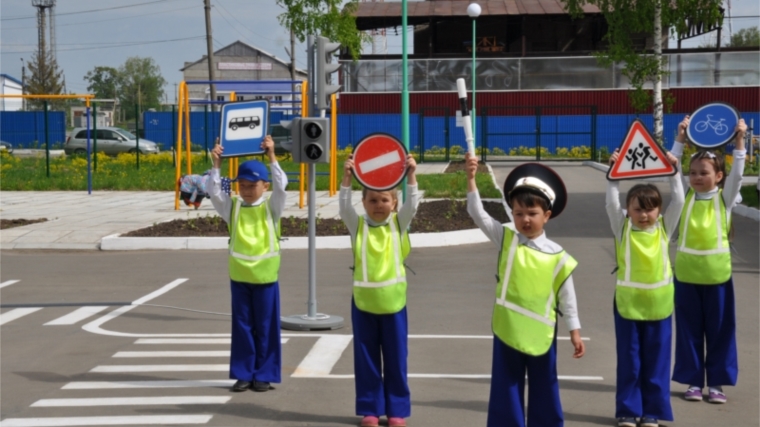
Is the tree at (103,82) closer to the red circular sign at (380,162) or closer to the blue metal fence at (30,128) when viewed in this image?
the blue metal fence at (30,128)

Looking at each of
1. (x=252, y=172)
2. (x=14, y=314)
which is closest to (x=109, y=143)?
(x=14, y=314)

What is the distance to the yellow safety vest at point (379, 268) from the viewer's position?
5.89m

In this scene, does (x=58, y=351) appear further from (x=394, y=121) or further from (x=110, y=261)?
(x=394, y=121)

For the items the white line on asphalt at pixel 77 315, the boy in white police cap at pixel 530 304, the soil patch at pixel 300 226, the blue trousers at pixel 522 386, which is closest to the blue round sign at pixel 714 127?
the boy in white police cap at pixel 530 304

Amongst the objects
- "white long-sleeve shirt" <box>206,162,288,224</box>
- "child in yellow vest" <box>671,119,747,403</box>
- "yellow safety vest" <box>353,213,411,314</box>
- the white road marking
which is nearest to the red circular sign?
the white road marking

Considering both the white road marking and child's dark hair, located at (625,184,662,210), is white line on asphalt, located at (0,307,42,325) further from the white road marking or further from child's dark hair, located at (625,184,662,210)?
child's dark hair, located at (625,184,662,210)

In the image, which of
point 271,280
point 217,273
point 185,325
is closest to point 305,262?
point 217,273

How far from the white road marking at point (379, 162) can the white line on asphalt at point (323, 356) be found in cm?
208

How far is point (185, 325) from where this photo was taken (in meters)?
9.54

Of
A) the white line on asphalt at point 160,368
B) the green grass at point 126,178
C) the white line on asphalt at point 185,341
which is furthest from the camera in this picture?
the green grass at point 126,178

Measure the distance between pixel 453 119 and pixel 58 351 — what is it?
4027 centimetres

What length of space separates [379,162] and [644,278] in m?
1.71

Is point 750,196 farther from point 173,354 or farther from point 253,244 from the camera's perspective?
point 253,244

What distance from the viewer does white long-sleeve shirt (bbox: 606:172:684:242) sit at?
5988 millimetres
